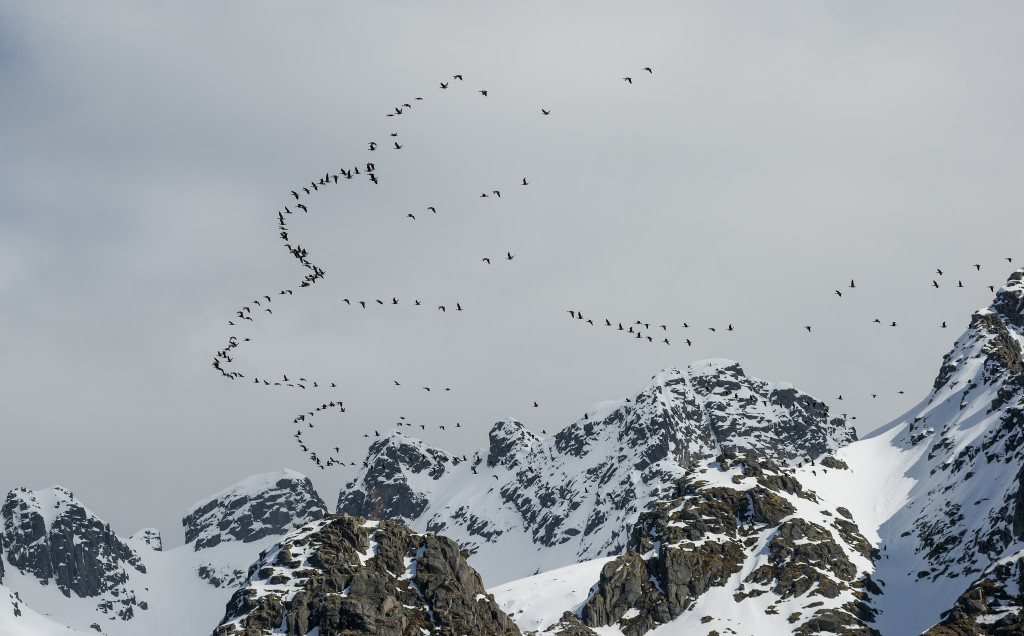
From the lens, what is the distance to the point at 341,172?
126 meters

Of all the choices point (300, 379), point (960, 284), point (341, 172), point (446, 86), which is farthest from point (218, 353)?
point (960, 284)

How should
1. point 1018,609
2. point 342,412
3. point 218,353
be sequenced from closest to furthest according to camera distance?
1. point 218,353
2. point 342,412
3. point 1018,609

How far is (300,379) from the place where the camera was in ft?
537

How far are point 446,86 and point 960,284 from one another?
95.9 metres

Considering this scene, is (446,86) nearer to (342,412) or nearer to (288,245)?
(288,245)

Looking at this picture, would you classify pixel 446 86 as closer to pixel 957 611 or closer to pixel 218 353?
pixel 218 353

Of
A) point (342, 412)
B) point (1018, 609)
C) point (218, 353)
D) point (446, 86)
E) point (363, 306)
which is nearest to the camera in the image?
point (446, 86)

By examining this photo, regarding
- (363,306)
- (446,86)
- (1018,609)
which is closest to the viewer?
(446,86)

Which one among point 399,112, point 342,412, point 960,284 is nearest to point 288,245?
point 399,112

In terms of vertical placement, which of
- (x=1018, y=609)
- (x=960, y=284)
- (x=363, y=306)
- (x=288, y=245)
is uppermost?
(x=288, y=245)

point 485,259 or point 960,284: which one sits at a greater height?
point 485,259

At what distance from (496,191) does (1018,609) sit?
10482cm

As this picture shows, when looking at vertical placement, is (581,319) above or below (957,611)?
above

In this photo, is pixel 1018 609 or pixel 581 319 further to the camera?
pixel 1018 609
